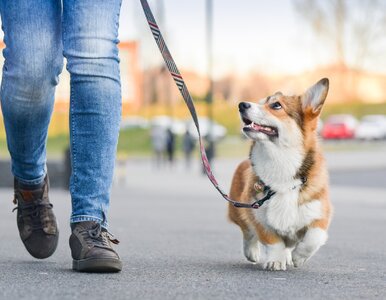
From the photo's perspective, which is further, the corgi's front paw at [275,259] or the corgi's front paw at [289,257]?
the corgi's front paw at [289,257]

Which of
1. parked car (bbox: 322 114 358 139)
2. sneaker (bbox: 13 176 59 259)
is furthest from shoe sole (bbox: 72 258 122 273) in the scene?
parked car (bbox: 322 114 358 139)

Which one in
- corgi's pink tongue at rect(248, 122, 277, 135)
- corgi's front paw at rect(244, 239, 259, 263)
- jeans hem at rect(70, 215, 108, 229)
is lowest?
corgi's front paw at rect(244, 239, 259, 263)

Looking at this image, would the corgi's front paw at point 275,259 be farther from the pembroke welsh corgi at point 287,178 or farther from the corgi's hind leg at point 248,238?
the corgi's hind leg at point 248,238

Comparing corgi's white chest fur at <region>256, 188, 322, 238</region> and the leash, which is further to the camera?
corgi's white chest fur at <region>256, 188, 322, 238</region>

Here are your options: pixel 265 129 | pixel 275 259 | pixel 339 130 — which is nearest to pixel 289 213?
pixel 275 259

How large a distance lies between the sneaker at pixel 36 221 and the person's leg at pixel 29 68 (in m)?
0.25

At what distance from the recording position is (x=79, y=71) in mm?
4285

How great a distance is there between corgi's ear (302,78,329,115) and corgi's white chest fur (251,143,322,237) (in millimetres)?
218

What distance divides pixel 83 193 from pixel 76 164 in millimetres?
143

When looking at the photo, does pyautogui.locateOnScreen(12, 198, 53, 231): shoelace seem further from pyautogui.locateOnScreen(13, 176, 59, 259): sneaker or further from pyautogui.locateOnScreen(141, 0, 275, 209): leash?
pyautogui.locateOnScreen(141, 0, 275, 209): leash

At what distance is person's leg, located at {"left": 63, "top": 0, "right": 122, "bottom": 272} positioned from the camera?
13.9ft

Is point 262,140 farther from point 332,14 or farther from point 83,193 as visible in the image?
point 332,14

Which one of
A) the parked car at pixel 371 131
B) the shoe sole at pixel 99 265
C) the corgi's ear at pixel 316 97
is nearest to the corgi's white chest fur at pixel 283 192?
the corgi's ear at pixel 316 97

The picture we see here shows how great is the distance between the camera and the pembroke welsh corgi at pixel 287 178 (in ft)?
15.9
